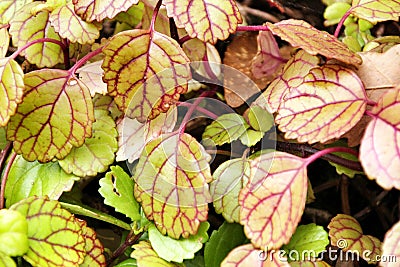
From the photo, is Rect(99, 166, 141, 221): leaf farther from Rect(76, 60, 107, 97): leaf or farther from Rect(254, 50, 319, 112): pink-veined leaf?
Rect(254, 50, 319, 112): pink-veined leaf

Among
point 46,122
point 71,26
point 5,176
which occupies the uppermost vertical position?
point 71,26

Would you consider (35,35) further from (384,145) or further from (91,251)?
(384,145)

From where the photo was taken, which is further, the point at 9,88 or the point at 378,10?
the point at 378,10

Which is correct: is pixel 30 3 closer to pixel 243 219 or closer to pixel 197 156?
pixel 197 156

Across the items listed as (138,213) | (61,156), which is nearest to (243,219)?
(138,213)

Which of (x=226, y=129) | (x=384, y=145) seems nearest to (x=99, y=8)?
(x=226, y=129)

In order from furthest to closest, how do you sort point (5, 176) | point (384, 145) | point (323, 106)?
point (5, 176) < point (323, 106) < point (384, 145)

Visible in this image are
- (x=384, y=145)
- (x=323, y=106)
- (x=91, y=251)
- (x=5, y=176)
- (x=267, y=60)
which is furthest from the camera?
(x=267, y=60)

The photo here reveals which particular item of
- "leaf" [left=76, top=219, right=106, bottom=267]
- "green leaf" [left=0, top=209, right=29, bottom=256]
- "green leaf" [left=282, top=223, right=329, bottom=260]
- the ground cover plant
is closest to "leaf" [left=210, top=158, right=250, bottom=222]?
the ground cover plant
